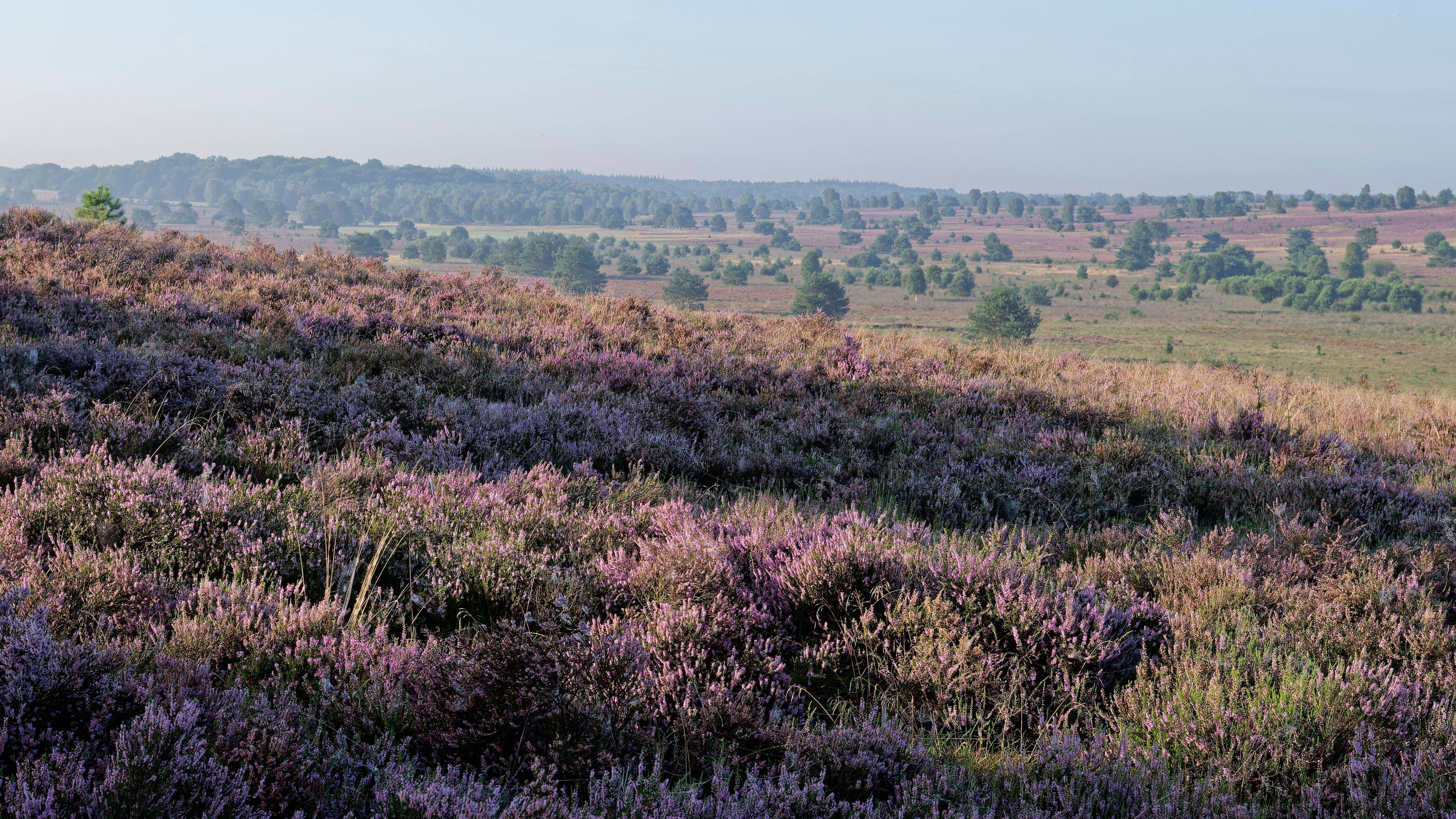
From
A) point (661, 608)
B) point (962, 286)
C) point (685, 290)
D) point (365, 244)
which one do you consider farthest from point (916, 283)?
point (661, 608)

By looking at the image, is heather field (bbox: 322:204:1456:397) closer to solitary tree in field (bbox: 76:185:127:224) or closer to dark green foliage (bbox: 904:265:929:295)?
dark green foliage (bbox: 904:265:929:295)

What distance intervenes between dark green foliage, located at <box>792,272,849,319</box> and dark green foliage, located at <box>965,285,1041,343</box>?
20.5 metres

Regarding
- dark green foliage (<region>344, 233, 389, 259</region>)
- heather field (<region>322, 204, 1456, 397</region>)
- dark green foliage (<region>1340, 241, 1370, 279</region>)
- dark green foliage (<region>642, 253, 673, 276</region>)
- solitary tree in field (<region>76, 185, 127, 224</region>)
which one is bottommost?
heather field (<region>322, 204, 1456, 397</region>)

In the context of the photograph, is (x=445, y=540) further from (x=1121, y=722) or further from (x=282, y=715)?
(x=1121, y=722)

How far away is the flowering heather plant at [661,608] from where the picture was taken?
1962 mm

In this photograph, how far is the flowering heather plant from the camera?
1.96m

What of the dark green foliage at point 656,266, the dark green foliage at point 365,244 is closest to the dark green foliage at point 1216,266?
the dark green foliage at point 656,266

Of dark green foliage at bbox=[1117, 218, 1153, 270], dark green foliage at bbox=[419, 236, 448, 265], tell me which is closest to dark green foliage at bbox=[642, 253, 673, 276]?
dark green foliage at bbox=[419, 236, 448, 265]

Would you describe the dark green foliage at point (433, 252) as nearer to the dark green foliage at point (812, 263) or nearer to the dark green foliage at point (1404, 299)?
the dark green foliage at point (812, 263)

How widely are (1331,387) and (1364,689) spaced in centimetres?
1373

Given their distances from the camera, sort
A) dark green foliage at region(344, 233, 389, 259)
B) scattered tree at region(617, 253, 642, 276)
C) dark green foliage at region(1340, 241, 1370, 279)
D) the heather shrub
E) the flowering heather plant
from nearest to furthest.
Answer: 1. the heather shrub
2. the flowering heather plant
3. dark green foliage at region(344, 233, 389, 259)
4. scattered tree at region(617, 253, 642, 276)
5. dark green foliage at region(1340, 241, 1370, 279)

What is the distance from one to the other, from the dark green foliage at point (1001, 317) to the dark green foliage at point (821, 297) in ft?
67.4

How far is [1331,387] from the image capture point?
44.6 feet

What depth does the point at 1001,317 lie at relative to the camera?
3937 inches
